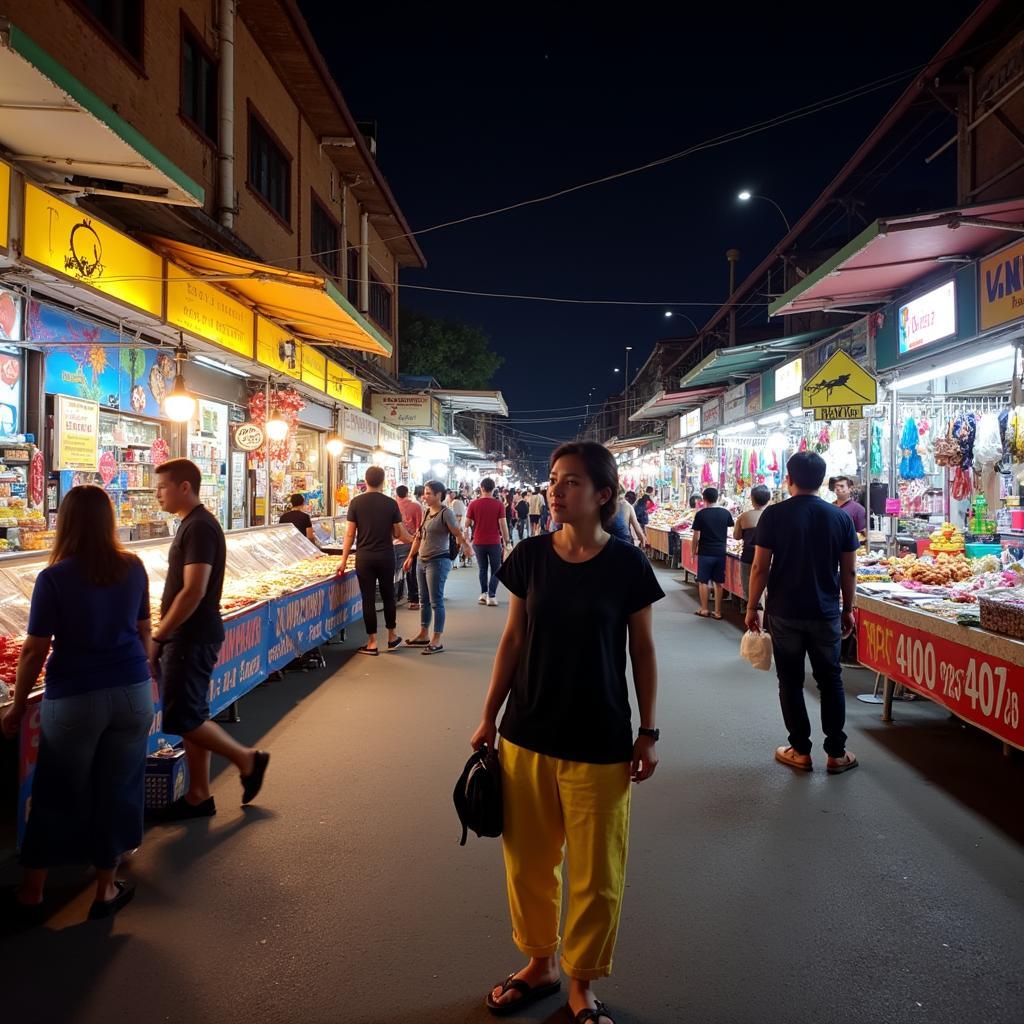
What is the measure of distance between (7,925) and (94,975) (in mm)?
670

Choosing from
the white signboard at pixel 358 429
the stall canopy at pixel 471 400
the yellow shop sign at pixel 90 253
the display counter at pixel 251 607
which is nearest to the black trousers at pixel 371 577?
the display counter at pixel 251 607

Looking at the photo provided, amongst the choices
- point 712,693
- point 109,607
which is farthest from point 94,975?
point 712,693

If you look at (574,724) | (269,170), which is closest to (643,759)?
(574,724)

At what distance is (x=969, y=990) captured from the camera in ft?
9.95

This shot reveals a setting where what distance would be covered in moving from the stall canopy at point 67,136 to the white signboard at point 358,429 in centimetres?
1059

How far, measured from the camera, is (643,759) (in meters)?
2.76

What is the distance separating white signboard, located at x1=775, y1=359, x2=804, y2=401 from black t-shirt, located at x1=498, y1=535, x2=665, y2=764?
1063cm

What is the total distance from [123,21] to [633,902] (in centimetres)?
1058

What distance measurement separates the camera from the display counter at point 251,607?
4766 millimetres

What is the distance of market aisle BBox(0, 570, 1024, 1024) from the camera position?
9.78ft

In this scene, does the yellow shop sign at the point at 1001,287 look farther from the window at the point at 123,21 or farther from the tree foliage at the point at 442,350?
the tree foliage at the point at 442,350

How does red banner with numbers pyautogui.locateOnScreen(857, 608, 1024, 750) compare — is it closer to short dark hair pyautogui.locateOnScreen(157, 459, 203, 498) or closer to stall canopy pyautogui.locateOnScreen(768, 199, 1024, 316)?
stall canopy pyautogui.locateOnScreen(768, 199, 1024, 316)

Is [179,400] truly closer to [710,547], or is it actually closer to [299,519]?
[299,519]

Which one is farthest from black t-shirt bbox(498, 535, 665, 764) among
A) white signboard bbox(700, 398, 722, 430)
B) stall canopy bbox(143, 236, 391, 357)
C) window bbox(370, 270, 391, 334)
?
window bbox(370, 270, 391, 334)
